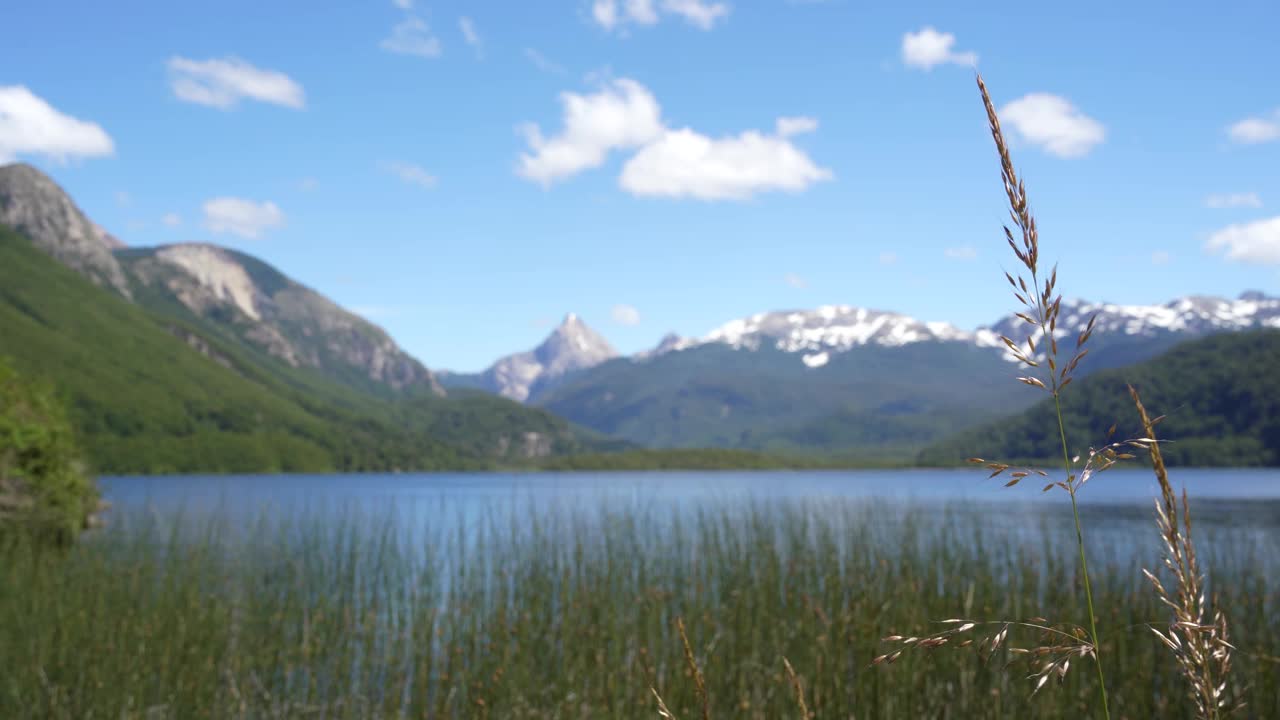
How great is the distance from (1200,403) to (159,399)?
180 m

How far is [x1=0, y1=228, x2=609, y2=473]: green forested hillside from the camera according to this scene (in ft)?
423

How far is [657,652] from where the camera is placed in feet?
28.4

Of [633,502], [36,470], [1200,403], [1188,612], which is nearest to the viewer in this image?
[1188,612]

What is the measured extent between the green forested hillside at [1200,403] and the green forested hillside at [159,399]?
118 m

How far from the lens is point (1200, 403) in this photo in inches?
5605

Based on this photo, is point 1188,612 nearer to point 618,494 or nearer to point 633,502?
point 633,502

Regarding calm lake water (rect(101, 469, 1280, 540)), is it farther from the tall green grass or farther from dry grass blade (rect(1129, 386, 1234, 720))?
the tall green grass

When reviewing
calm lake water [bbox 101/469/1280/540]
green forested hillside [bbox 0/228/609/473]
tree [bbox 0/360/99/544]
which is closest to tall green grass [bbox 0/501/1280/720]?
calm lake water [bbox 101/469/1280/540]

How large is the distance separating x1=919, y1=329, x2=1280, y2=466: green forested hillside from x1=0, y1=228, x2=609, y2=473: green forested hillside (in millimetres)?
118038

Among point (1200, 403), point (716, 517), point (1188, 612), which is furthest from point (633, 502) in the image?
point (1200, 403)

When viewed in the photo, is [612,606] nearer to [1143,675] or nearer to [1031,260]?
[1143,675]

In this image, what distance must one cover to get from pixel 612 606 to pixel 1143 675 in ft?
15.3

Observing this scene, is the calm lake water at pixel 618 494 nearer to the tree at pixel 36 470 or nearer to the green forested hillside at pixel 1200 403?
the tree at pixel 36 470

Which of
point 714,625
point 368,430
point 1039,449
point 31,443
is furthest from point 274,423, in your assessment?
point 714,625
